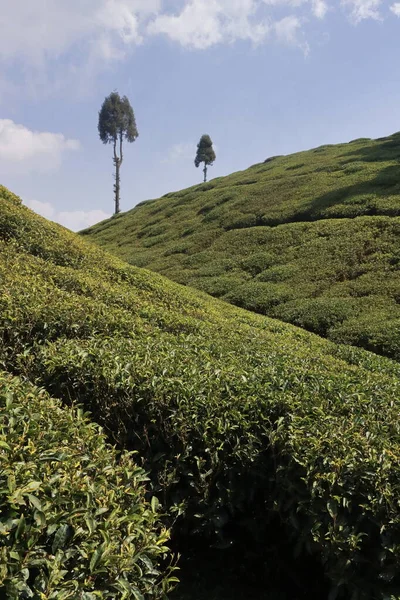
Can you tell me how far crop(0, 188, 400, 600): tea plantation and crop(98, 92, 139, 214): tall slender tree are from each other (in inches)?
1824

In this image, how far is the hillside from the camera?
12875mm

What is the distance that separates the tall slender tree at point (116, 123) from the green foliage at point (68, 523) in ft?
159

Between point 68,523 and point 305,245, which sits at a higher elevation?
point 305,245

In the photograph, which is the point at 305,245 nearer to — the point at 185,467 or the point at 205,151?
the point at 185,467

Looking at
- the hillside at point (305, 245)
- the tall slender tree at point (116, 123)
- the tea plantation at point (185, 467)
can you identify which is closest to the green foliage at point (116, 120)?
the tall slender tree at point (116, 123)

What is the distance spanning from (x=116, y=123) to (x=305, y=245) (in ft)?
128

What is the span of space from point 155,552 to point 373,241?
50.4 ft

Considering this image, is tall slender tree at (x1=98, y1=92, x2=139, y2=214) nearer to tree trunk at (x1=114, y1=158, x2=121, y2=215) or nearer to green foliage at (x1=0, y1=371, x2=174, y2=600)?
tree trunk at (x1=114, y1=158, x2=121, y2=215)

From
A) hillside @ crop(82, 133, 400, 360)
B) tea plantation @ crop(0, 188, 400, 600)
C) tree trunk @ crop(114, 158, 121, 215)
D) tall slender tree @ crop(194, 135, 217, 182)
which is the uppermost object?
tall slender tree @ crop(194, 135, 217, 182)

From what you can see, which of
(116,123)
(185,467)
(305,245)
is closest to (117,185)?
(116,123)

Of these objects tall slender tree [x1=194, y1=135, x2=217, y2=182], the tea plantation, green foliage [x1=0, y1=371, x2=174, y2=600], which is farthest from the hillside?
tall slender tree [x1=194, y1=135, x2=217, y2=182]

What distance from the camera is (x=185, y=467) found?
4055 millimetres

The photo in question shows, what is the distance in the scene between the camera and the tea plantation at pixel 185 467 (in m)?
2.49

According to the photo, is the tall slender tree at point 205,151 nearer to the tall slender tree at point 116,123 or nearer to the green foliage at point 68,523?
the tall slender tree at point 116,123
